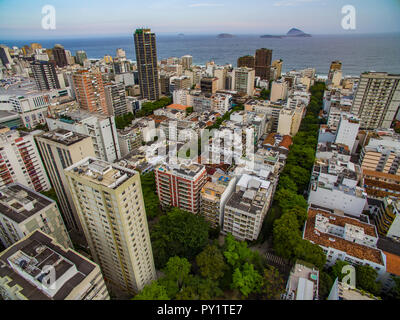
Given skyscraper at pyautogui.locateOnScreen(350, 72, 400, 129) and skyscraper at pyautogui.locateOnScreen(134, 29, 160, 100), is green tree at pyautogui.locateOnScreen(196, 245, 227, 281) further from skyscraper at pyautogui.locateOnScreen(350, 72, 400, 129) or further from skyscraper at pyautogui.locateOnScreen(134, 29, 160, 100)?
skyscraper at pyautogui.locateOnScreen(134, 29, 160, 100)

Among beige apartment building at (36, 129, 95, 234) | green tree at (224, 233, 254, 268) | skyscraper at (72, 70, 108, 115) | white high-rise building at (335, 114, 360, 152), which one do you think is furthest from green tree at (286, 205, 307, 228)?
skyscraper at (72, 70, 108, 115)

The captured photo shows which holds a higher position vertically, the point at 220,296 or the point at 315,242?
the point at 315,242

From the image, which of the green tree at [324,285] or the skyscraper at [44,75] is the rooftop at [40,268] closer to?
the green tree at [324,285]

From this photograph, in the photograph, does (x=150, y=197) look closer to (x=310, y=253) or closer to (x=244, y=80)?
(x=310, y=253)
